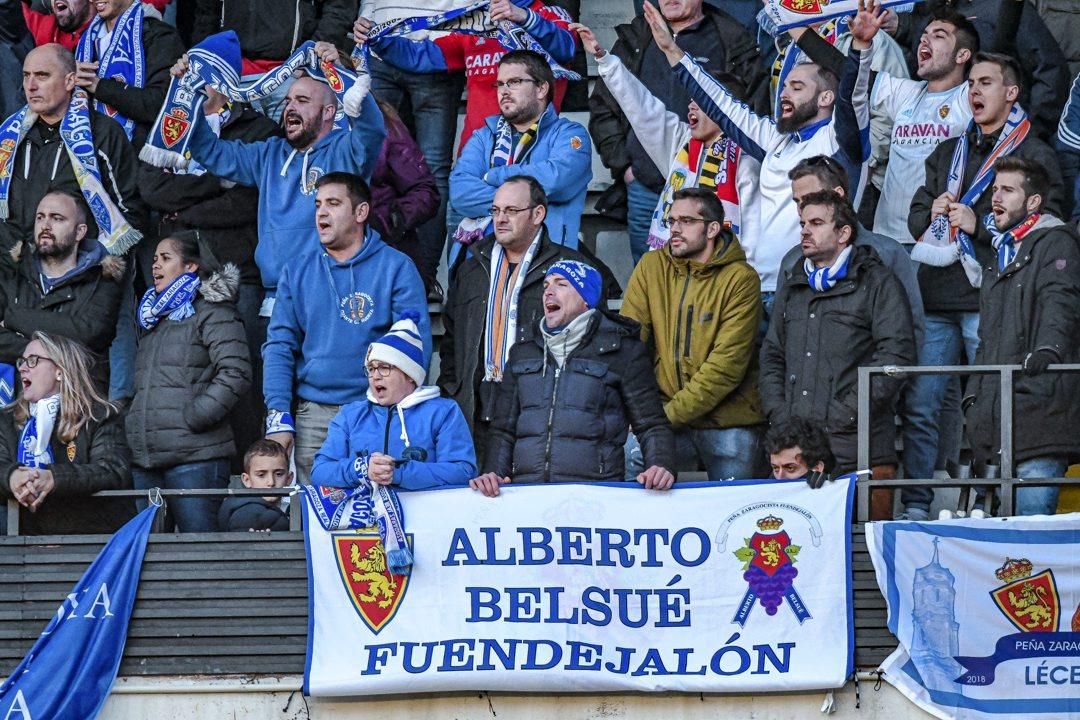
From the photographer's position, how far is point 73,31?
12836 mm

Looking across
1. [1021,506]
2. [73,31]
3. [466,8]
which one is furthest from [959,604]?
[73,31]

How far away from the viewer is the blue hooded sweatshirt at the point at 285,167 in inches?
456

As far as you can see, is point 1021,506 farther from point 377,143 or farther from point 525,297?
point 377,143

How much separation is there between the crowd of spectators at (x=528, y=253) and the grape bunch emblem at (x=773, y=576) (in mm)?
260

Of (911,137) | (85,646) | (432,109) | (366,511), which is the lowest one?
(85,646)

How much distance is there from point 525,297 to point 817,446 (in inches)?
67.6

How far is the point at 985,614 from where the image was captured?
32.0 feet

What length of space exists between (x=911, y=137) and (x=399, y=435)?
3170 millimetres

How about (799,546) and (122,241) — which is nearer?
(799,546)

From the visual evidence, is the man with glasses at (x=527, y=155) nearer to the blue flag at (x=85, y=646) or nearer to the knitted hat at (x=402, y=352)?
the knitted hat at (x=402, y=352)

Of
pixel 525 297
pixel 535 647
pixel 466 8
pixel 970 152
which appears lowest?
pixel 535 647

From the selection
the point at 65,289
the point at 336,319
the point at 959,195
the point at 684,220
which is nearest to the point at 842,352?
the point at 684,220

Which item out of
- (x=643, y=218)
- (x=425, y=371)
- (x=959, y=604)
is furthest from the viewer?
(x=643, y=218)

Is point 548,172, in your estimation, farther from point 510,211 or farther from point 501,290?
point 501,290
